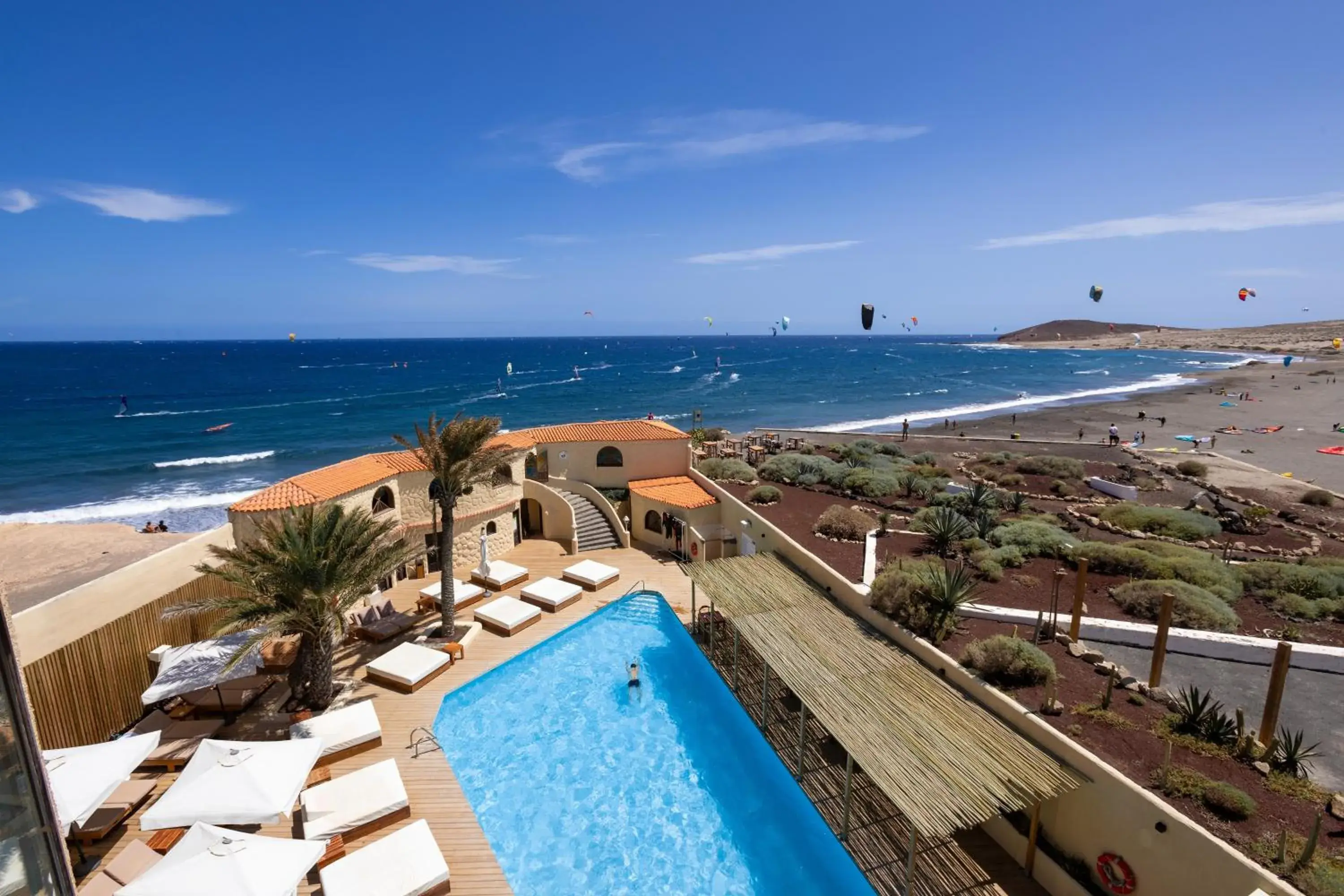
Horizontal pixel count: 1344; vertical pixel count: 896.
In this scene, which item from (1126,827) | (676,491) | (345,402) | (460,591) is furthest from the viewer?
(345,402)

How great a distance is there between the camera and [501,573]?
2062 centimetres

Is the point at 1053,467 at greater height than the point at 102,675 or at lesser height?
lesser

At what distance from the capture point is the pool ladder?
12797mm

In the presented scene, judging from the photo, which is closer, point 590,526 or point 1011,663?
point 1011,663

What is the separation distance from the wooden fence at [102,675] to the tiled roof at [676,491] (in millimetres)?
14273

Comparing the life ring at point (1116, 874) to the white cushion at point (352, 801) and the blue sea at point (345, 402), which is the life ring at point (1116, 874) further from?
the blue sea at point (345, 402)

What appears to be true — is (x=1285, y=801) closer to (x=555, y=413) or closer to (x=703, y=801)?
(x=703, y=801)

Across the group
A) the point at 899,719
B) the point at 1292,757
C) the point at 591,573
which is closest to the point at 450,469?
the point at 591,573

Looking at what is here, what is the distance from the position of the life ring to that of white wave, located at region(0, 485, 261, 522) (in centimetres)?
4101

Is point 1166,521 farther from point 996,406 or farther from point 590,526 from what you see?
point 996,406

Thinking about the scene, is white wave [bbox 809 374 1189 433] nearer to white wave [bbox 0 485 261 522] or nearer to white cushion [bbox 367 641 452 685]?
white cushion [bbox 367 641 452 685]

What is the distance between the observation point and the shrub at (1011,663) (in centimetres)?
1146

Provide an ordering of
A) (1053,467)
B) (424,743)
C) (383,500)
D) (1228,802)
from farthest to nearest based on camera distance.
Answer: (1053,467), (383,500), (424,743), (1228,802)

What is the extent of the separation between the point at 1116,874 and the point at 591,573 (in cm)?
1507
